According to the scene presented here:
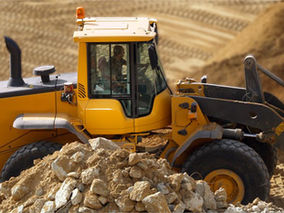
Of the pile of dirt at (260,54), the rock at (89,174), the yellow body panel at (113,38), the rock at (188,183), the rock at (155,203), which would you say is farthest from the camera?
the pile of dirt at (260,54)

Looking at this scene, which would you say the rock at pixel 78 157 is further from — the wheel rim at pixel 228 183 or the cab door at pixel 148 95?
the wheel rim at pixel 228 183

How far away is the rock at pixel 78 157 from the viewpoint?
21.3 ft

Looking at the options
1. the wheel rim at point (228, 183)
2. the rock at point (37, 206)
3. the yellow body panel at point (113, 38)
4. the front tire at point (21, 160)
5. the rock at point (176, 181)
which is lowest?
the wheel rim at point (228, 183)

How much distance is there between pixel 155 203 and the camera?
5.98 m

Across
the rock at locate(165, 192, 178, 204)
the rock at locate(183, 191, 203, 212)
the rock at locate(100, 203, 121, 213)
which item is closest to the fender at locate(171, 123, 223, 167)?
the rock at locate(183, 191, 203, 212)

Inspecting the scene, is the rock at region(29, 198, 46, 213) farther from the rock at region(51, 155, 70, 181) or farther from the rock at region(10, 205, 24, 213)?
the rock at region(51, 155, 70, 181)

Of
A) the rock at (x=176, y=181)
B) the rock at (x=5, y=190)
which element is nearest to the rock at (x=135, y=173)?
the rock at (x=176, y=181)

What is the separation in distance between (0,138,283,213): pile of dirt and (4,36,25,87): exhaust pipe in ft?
6.92

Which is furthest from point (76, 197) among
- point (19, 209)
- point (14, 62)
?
point (14, 62)

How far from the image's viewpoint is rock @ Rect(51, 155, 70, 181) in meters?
6.45

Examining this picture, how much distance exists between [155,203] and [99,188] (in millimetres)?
628

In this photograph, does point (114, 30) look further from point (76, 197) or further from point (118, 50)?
point (76, 197)

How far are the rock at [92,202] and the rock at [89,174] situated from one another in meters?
0.18

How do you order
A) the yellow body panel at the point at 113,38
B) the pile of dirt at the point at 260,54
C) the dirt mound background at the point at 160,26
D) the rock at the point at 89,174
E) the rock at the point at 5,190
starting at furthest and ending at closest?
the dirt mound background at the point at 160,26, the pile of dirt at the point at 260,54, the yellow body panel at the point at 113,38, the rock at the point at 5,190, the rock at the point at 89,174
